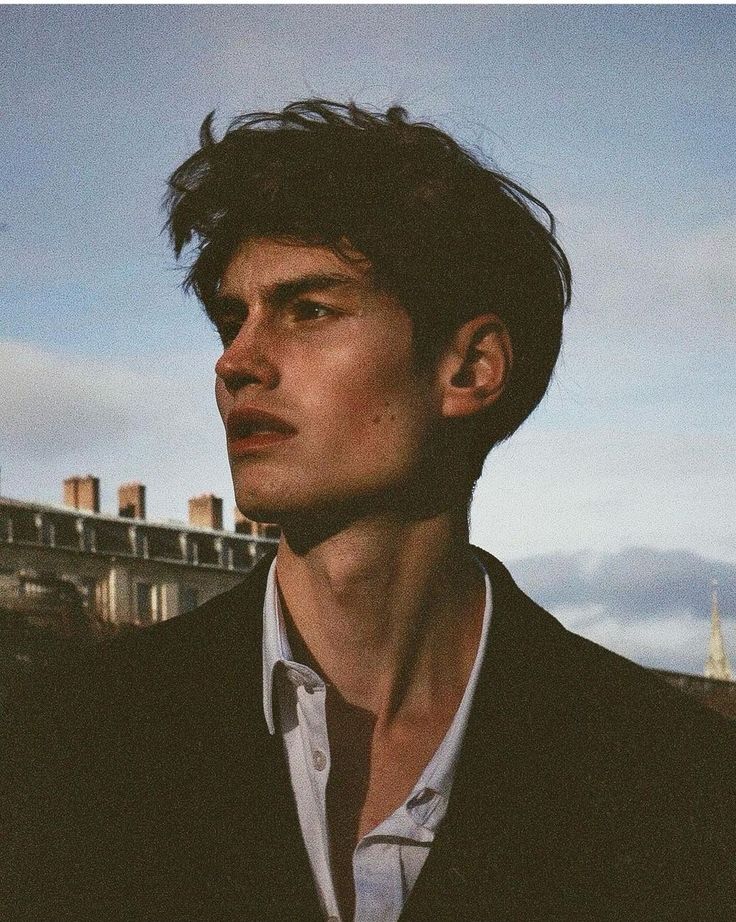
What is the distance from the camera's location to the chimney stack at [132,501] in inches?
148

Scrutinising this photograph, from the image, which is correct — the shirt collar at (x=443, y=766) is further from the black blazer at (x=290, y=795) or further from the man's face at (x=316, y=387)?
the man's face at (x=316, y=387)

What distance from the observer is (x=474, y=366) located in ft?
11.1

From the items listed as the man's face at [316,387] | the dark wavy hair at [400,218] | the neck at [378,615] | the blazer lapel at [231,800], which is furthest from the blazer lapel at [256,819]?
the dark wavy hair at [400,218]

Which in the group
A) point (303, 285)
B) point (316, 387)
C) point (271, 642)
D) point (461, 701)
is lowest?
point (461, 701)

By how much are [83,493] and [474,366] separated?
4.68 ft

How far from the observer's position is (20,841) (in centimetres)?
325

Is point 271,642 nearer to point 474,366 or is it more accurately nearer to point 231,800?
point 231,800

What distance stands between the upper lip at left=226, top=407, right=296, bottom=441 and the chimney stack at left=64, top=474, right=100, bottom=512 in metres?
0.78

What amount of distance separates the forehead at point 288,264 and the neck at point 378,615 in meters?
0.66

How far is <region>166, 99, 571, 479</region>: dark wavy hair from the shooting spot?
10.5 ft

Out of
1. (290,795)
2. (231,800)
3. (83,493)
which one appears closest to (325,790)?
(290,795)

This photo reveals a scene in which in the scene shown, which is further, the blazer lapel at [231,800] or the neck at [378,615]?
the neck at [378,615]

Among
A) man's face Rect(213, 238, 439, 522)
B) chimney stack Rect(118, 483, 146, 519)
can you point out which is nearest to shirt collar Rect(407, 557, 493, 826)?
man's face Rect(213, 238, 439, 522)

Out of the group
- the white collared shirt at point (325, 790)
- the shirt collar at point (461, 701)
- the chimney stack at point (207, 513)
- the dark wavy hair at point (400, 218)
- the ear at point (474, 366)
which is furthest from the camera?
the chimney stack at point (207, 513)
